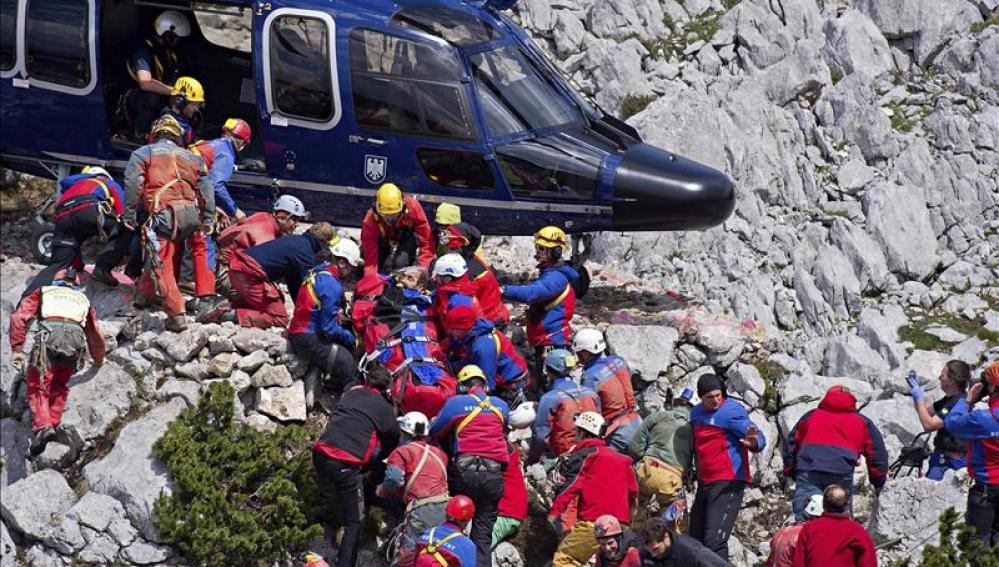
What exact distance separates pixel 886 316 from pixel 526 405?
506cm

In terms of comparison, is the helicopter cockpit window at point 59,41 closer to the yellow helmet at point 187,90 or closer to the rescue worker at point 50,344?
the yellow helmet at point 187,90

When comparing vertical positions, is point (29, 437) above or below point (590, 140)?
below

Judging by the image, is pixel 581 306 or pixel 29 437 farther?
pixel 581 306

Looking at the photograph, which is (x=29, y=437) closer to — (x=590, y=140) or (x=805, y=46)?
(x=590, y=140)

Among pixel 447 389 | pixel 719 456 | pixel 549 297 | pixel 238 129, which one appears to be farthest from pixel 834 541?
pixel 238 129

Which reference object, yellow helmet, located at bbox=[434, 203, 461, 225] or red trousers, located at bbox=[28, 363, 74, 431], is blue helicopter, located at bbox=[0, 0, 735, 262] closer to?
yellow helmet, located at bbox=[434, 203, 461, 225]

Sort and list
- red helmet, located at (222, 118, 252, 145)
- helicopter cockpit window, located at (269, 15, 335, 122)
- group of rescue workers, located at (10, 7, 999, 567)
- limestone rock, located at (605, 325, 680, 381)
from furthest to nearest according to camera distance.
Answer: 1. red helmet, located at (222, 118, 252, 145)
2. helicopter cockpit window, located at (269, 15, 335, 122)
3. limestone rock, located at (605, 325, 680, 381)
4. group of rescue workers, located at (10, 7, 999, 567)

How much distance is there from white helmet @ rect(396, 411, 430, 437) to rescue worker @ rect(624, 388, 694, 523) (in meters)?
1.96

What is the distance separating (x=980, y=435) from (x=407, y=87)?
6162mm

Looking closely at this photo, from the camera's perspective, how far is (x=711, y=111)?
17453mm

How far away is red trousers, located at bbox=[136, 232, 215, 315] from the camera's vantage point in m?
13.0

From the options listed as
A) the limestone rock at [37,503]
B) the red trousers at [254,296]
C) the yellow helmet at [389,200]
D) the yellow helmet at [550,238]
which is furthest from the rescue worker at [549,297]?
the limestone rock at [37,503]

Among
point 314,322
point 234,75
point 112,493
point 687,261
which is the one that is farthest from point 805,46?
point 112,493

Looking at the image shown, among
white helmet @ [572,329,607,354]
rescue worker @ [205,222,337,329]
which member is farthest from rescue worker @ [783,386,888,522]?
rescue worker @ [205,222,337,329]
